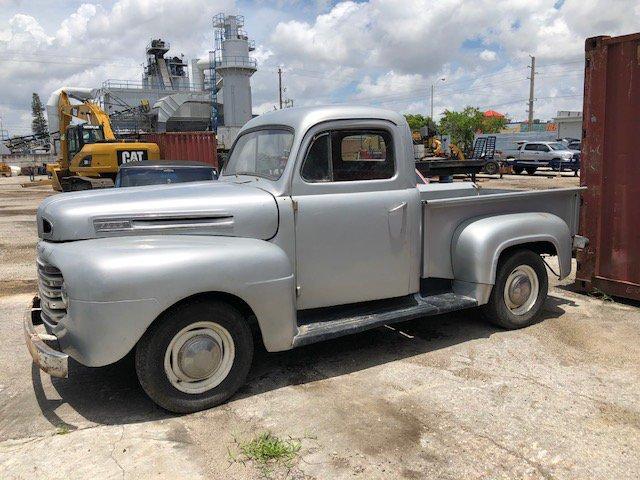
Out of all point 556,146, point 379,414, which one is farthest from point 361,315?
point 556,146

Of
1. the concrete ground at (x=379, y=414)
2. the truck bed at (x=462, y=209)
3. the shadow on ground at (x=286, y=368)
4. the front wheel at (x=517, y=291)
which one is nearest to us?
the concrete ground at (x=379, y=414)

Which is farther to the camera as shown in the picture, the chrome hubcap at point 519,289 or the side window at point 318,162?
the chrome hubcap at point 519,289

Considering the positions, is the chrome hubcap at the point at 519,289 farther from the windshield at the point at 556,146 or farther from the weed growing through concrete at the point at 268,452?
the windshield at the point at 556,146

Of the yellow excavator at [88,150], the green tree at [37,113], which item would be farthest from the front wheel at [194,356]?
the green tree at [37,113]

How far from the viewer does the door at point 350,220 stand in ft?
13.5

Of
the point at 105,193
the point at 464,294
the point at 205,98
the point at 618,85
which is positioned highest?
the point at 205,98

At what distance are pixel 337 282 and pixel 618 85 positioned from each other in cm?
402

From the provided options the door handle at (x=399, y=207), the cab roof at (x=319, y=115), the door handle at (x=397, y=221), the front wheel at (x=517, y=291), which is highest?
the cab roof at (x=319, y=115)

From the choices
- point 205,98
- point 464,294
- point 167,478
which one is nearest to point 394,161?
point 464,294

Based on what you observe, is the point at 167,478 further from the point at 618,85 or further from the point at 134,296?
the point at 618,85

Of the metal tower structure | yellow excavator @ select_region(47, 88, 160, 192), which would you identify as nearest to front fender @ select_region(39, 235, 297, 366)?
yellow excavator @ select_region(47, 88, 160, 192)

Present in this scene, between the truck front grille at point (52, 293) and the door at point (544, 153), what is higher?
the door at point (544, 153)

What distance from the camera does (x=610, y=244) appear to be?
19.9 feet

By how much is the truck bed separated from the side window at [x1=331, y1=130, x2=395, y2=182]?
511 mm
